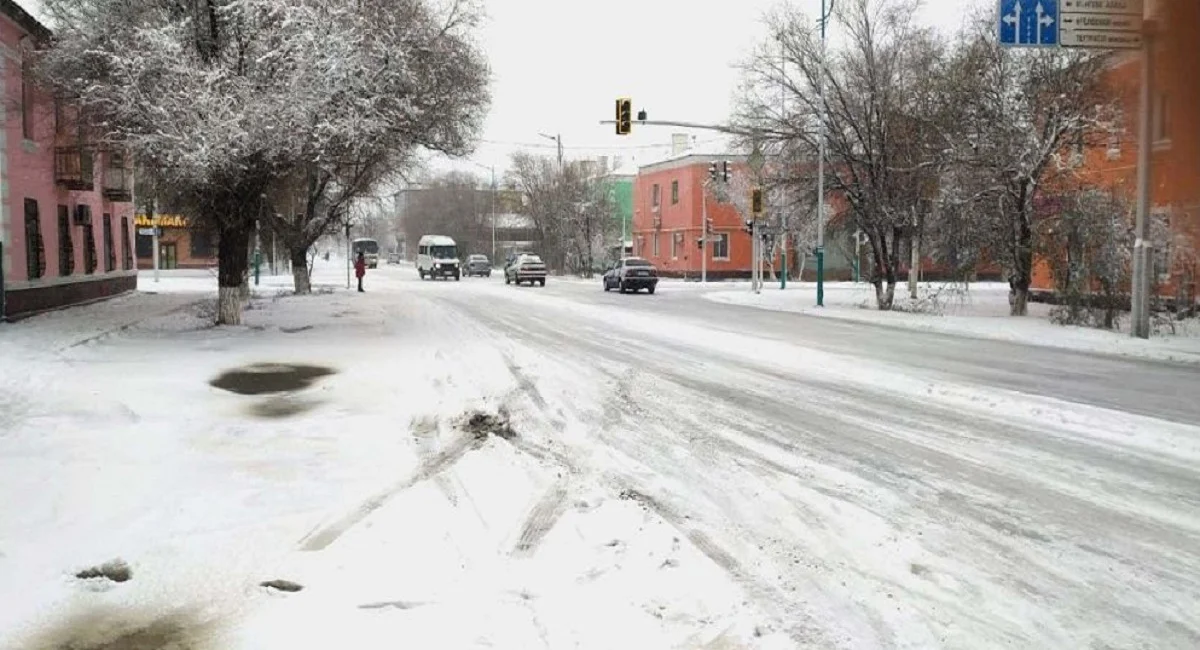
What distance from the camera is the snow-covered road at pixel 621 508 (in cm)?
435

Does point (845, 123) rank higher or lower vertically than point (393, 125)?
higher

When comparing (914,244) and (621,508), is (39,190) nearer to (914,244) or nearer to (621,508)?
(621,508)

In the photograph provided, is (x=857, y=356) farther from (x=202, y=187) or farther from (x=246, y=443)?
(x=202, y=187)

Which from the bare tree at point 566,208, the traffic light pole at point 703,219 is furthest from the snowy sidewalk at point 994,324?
the bare tree at point 566,208

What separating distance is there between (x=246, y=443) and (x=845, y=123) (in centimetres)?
2538

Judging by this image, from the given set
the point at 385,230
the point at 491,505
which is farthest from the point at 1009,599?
the point at 385,230

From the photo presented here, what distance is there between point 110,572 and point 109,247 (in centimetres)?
2966

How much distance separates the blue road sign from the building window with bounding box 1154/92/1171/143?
12.6 metres

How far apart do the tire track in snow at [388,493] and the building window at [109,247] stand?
2621 centimetres

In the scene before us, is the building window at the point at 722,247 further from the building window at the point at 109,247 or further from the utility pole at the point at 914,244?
the building window at the point at 109,247

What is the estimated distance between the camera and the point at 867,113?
92.7ft

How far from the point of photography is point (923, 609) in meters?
4.45

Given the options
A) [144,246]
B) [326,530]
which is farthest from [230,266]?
[144,246]

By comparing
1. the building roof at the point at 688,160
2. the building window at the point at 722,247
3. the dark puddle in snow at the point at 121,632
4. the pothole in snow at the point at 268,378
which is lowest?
the dark puddle in snow at the point at 121,632
